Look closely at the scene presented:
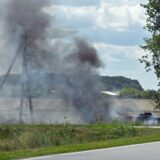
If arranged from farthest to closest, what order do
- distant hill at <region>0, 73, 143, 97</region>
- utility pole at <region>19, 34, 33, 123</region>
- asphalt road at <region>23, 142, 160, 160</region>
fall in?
distant hill at <region>0, 73, 143, 97</region>
utility pole at <region>19, 34, 33, 123</region>
asphalt road at <region>23, 142, 160, 160</region>

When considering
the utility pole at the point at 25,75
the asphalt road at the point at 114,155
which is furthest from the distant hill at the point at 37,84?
the asphalt road at the point at 114,155

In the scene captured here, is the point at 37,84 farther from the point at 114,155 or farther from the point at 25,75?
the point at 114,155

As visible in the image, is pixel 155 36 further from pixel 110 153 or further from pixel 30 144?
pixel 110 153

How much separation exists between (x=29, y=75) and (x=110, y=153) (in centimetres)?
5774

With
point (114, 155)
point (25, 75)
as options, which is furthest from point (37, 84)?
point (114, 155)

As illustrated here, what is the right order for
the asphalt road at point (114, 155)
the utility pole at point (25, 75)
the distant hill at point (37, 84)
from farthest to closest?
the distant hill at point (37, 84) < the utility pole at point (25, 75) < the asphalt road at point (114, 155)

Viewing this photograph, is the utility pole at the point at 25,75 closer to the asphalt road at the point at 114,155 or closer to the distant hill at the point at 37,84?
the distant hill at the point at 37,84

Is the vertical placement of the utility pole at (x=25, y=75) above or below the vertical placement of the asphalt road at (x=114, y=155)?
above

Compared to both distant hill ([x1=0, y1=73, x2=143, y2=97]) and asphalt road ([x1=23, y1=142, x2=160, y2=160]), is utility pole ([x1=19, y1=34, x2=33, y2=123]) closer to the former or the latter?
distant hill ([x1=0, y1=73, x2=143, y2=97])

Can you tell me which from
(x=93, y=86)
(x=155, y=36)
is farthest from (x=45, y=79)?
(x=155, y=36)

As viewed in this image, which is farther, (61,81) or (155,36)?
(61,81)

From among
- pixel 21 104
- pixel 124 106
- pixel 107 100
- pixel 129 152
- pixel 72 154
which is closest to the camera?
pixel 72 154

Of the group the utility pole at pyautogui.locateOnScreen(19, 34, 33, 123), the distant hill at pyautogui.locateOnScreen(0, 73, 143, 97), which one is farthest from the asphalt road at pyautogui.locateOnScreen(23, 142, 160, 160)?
the distant hill at pyautogui.locateOnScreen(0, 73, 143, 97)

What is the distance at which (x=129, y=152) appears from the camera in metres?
17.8
